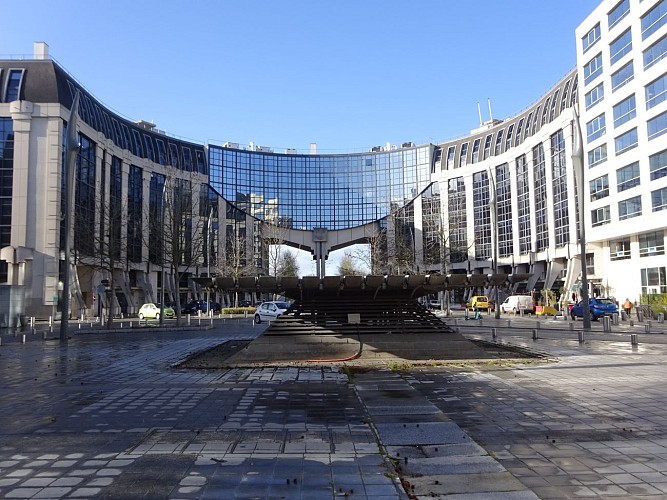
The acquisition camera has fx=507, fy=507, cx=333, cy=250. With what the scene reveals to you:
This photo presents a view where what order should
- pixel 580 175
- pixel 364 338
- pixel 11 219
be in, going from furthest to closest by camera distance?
pixel 11 219 → pixel 580 175 → pixel 364 338

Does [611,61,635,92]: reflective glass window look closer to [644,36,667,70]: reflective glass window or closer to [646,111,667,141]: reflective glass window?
[644,36,667,70]: reflective glass window

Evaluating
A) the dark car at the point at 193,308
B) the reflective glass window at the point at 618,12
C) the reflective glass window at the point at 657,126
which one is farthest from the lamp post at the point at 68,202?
the reflective glass window at the point at 618,12

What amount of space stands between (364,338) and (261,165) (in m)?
88.0

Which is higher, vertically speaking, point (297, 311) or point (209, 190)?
point (209, 190)

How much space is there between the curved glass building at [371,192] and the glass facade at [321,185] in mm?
289

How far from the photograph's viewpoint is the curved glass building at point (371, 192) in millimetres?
43844

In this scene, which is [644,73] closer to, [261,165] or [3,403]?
[3,403]

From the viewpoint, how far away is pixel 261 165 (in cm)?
10088

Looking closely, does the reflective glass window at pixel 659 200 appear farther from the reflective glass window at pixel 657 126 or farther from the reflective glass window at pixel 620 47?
the reflective glass window at pixel 620 47

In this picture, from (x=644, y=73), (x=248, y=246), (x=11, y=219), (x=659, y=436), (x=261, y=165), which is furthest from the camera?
(x=261, y=165)

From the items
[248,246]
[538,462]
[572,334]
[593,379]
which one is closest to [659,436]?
[538,462]

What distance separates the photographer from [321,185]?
103875 millimetres

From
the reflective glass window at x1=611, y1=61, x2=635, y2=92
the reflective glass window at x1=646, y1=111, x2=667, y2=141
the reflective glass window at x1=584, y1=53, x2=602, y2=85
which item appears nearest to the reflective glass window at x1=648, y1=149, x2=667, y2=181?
the reflective glass window at x1=646, y1=111, x2=667, y2=141

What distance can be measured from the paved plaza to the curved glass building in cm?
942
